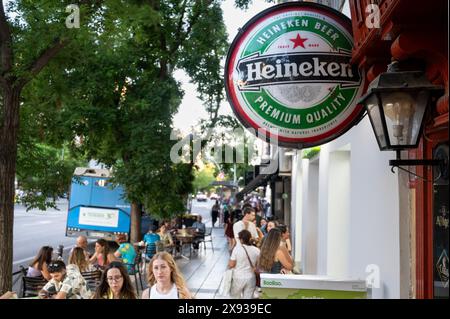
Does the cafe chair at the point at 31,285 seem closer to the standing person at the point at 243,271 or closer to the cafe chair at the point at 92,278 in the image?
Answer: the cafe chair at the point at 92,278

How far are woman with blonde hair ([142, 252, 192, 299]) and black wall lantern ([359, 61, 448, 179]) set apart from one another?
2.12 metres

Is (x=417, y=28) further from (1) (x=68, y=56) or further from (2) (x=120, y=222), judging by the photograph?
(2) (x=120, y=222)

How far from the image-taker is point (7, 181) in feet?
21.9

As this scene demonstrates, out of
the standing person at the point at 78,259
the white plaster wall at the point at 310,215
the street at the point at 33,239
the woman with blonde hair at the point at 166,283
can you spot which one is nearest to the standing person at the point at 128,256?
the standing person at the point at 78,259

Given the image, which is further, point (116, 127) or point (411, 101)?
point (116, 127)

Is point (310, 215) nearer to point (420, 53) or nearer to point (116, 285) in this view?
point (116, 285)

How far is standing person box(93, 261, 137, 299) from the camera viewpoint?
15.2ft

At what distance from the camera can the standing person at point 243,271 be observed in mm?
6137

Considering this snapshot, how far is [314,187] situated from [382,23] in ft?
27.2

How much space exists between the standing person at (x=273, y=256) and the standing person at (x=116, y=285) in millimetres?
2139

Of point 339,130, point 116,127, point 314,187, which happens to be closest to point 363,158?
point 339,130

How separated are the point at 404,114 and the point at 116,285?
295 centimetres

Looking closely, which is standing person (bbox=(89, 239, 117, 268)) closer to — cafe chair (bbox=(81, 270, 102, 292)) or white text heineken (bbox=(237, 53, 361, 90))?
cafe chair (bbox=(81, 270, 102, 292))

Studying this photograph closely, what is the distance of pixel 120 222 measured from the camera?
1831cm
